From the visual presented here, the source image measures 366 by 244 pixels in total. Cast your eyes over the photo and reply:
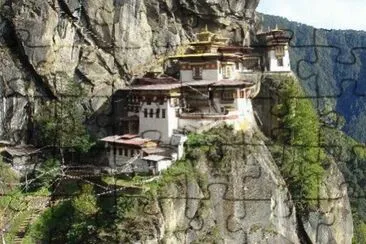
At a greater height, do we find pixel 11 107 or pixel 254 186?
pixel 11 107

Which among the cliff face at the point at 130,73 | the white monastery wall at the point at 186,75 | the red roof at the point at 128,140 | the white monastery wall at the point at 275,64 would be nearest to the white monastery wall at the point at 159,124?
the red roof at the point at 128,140

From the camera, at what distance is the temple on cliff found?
1806 centimetres

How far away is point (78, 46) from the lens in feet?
71.1

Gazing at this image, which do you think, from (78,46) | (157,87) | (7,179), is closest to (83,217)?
(7,179)

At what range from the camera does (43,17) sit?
67.7 ft

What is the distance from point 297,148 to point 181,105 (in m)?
4.39

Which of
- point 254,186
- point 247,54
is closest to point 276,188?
point 254,186

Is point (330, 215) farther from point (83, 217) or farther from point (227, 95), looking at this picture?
point (83, 217)

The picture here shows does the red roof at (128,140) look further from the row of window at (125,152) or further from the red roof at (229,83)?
the red roof at (229,83)

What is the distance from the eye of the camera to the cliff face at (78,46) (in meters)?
20.6

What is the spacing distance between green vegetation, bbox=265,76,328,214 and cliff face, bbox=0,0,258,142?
4.95m

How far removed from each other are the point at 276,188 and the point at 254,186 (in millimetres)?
1198

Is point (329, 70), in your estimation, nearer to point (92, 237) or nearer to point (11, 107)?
point (11, 107)

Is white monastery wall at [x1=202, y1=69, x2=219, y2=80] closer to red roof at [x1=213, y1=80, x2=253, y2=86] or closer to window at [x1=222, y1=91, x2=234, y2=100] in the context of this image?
red roof at [x1=213, y1=80, x2=253, y2=86]
